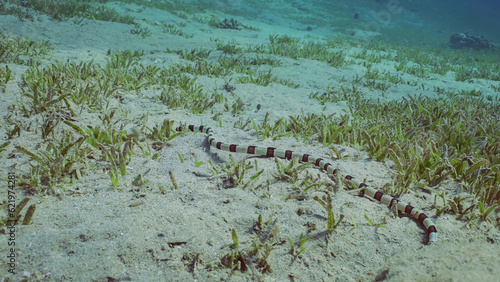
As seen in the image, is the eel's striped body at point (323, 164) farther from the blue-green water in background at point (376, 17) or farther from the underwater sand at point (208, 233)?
the blue-green water in background at point (376, 17)

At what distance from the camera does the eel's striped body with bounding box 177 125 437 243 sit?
2852mm

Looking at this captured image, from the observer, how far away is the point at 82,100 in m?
4.59

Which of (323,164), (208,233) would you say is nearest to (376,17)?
(323,164)

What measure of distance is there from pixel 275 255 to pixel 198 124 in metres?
2.93

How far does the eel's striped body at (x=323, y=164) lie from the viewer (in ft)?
9.36

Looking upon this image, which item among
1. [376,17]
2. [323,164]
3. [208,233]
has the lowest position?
[208,233]

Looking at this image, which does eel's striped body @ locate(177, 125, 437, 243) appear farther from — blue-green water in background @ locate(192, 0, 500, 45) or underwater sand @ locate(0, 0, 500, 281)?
blue-green water in background @ locate(192, 0, 500, 45)

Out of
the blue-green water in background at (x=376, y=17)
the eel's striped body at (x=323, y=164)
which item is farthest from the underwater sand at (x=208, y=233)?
Result: the blue-green water in background at (x=376, y=17)

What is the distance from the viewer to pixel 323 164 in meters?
3.68

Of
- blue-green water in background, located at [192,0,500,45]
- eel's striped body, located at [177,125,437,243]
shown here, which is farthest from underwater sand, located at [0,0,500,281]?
blue-green water in background, located at [192,0,500,45]

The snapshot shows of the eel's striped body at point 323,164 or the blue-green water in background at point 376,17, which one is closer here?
the eel's striped body at point 323,164

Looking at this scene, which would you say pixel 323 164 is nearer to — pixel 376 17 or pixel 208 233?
pixel 208 233

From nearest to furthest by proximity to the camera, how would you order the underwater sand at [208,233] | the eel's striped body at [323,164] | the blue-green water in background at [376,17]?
the underwater sand at [208,233] < the eel's striped body at [323,164] < the blue-green water in background at [376,17]

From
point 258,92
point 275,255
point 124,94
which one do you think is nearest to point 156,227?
point 275,255
